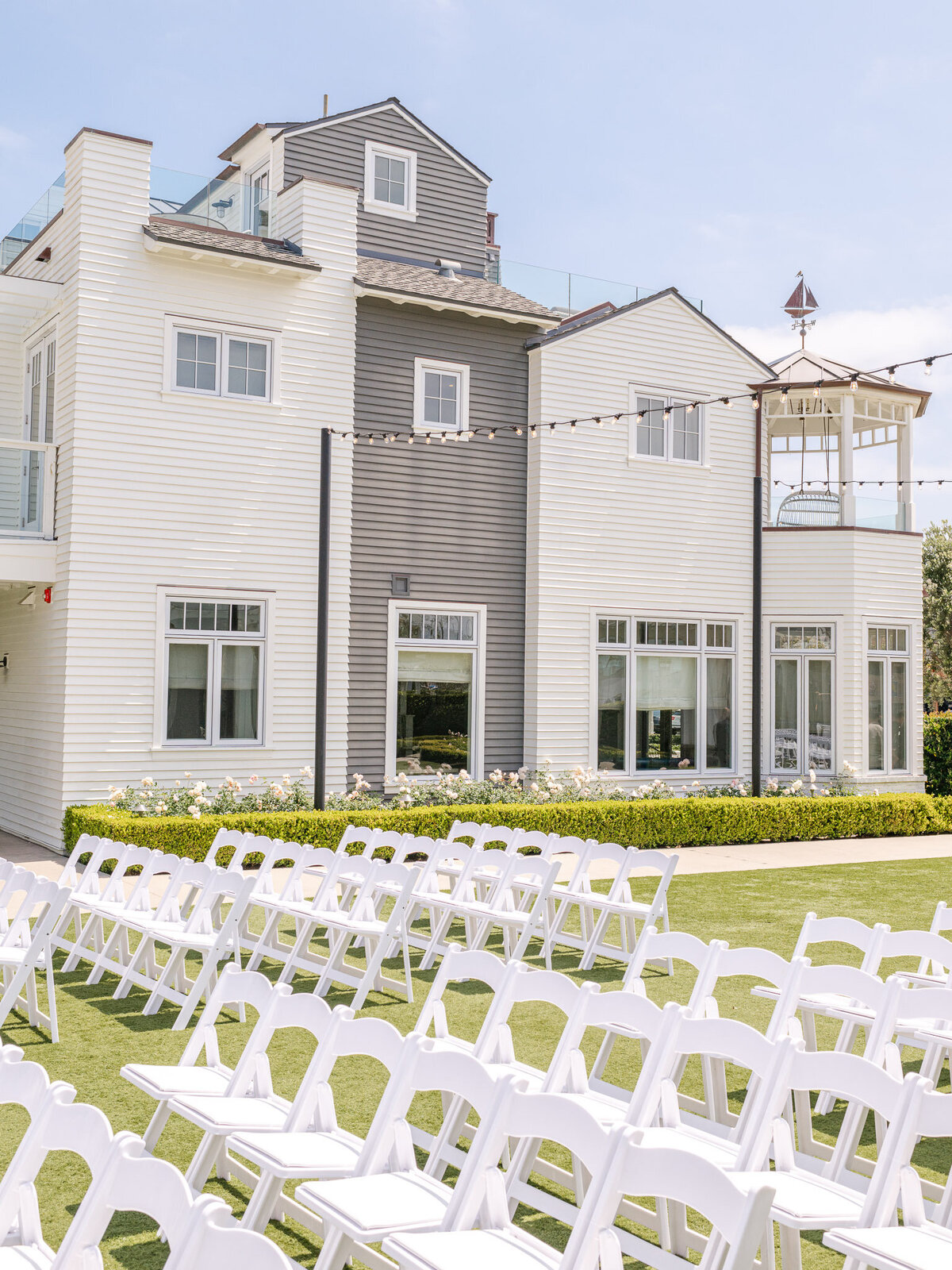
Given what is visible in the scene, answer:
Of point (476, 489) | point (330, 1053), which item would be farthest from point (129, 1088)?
point (476, 489)

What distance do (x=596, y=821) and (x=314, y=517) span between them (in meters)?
4.68

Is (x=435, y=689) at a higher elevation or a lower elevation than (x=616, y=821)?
higher

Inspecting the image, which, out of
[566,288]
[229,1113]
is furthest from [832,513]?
[229,1113]

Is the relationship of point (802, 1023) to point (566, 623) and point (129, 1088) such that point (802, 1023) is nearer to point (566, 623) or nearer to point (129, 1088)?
point (129, 1088)

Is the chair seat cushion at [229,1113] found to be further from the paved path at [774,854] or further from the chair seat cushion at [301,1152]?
the paved path at [774,854]

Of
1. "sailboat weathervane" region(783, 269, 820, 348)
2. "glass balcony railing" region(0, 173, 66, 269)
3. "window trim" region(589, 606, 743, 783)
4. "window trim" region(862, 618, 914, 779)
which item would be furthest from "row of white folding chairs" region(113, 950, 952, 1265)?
"sailboat weathervane" region(783, 269, 820, 348)

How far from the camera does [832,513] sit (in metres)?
16.5

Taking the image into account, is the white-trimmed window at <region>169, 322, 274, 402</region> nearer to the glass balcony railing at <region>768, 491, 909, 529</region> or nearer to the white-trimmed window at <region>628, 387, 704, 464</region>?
the white-trimmed window at <region>628, 387, 704, 464</region>

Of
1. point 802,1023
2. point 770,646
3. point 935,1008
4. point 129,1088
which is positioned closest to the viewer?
point 935,1008

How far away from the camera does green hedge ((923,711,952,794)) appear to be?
18344 mm

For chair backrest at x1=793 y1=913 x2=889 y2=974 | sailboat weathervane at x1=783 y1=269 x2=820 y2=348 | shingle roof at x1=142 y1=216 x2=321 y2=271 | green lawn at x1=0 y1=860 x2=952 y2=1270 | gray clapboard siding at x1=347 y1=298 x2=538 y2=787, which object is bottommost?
green lawn at x1=0 y1=860 x2=952 y2=1270

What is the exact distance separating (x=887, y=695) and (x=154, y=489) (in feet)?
33.8

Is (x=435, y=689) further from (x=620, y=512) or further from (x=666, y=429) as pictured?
(x=666, y=429)

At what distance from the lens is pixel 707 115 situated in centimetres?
1323
